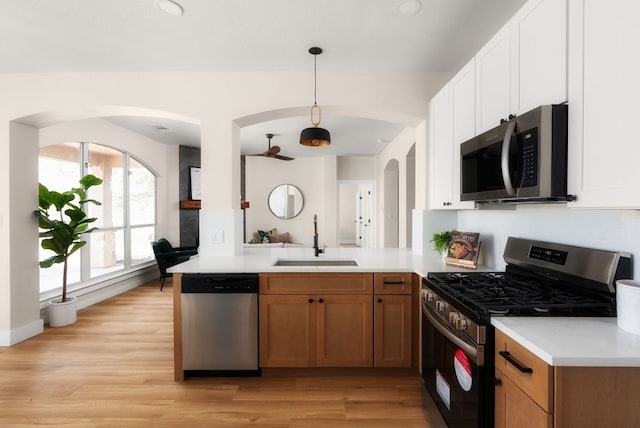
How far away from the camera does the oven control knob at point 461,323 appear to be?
5.06 ft

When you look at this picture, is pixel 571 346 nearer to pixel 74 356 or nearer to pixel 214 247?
pixel 214 247

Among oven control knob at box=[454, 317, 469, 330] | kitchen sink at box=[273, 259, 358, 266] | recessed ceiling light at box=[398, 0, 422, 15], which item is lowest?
oven control knob at box=[454, 317, 469, 330]

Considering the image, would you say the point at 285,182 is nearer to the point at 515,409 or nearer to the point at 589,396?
the point at 515,409

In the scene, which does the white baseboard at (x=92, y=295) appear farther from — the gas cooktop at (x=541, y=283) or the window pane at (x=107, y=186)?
the gas cooktop at (x=541, y=283)

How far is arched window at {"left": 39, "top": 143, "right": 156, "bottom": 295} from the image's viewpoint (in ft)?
14.1

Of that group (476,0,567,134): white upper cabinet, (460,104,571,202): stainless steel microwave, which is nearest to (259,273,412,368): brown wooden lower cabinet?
(460,104,571,202): stainless steel microwave

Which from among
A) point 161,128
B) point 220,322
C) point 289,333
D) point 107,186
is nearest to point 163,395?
point 220,322

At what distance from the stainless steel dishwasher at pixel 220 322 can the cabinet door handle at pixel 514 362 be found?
5.57ft

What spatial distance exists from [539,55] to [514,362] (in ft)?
4.24

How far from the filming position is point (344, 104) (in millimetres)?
3107

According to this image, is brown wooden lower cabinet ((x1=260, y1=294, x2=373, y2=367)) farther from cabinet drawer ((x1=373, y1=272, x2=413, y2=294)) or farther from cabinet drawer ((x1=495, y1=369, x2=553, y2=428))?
cabinet drawer ((x1=495, y1=369, x2=553, y2=428))

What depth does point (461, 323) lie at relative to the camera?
1.57m

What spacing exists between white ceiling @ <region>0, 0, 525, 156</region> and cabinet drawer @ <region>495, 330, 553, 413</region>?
1974mm

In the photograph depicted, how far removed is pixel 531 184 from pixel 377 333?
61.8 inches
